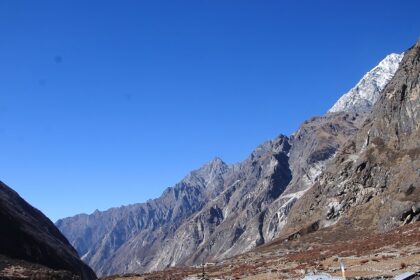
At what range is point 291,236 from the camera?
549 feet

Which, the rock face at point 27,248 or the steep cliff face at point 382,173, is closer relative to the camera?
the rock face at point 27,248

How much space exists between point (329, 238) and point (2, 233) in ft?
260

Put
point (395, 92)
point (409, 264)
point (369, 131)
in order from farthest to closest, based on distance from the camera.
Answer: point (369, 131)
point (395, 92)
point (409, 264)

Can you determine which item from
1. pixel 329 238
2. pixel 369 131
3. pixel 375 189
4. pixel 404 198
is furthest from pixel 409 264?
pixel 369 131

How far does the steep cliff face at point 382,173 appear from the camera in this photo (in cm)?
12594

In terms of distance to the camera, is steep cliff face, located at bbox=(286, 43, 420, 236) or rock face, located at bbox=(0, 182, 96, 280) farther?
steep cliff face, located at bbox=(286, 43, 420, 236)

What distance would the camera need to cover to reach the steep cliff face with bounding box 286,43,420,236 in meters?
126

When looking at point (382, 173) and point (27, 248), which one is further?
point (382, 173)

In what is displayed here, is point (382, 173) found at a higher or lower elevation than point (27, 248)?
higher

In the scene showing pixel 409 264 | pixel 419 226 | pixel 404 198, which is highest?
pixel 404 198

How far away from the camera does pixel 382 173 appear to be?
149125 mm

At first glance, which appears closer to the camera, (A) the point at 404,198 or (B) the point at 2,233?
(B) the point at 2,233

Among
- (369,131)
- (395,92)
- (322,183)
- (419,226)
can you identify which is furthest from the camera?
(322,183)

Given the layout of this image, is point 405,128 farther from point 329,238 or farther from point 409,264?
point 409,264
